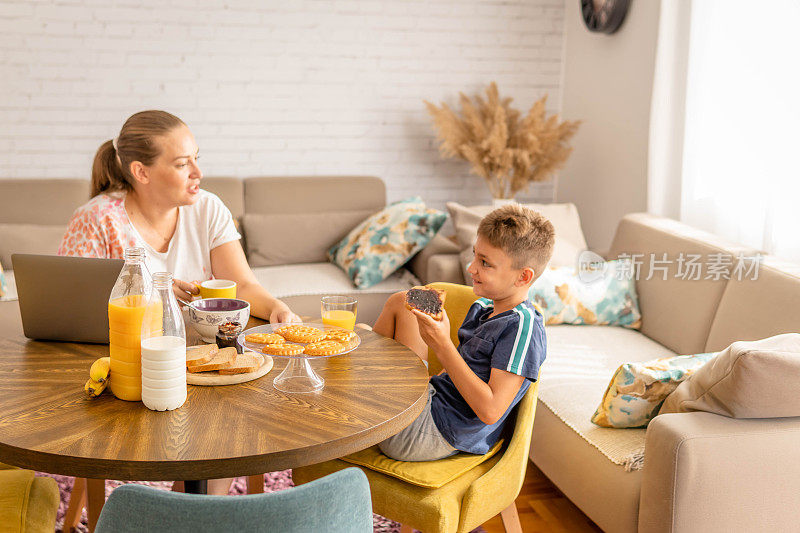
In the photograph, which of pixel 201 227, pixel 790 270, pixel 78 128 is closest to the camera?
pixel 201 227

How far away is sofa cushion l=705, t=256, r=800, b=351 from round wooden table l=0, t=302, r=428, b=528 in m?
1.31

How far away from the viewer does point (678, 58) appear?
3320 mm

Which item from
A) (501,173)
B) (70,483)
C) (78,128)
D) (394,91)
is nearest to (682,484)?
(70,483)

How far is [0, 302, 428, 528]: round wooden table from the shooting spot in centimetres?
116

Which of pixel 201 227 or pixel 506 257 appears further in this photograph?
pixel 201 227

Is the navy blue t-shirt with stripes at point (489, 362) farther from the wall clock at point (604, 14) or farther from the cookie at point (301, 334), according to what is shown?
the wall clock at point (604, 14)

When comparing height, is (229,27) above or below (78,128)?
above

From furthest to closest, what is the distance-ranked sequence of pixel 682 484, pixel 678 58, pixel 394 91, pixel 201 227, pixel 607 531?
pixel 394 91 < pixel 678 58 < pixel 201 227 < pixel 607 531 < pixel 682 484

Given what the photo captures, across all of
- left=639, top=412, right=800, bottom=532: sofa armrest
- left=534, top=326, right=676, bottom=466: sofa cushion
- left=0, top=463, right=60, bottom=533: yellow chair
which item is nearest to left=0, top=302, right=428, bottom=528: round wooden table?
left=0, top=463, right=60, bottom=533: yellow chair

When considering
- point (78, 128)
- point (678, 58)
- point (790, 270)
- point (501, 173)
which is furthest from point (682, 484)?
point (78, 128)

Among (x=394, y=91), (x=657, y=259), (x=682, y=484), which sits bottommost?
(x=682, y=484)

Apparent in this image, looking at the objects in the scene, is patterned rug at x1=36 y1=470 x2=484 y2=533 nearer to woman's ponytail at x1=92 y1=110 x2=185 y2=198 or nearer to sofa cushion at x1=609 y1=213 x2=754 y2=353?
woman's ponytail at x1=92 y1=110 x2=185 y2=198

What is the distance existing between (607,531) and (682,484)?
0.39 meters

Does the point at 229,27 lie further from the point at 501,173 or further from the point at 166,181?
the point at 166,181
